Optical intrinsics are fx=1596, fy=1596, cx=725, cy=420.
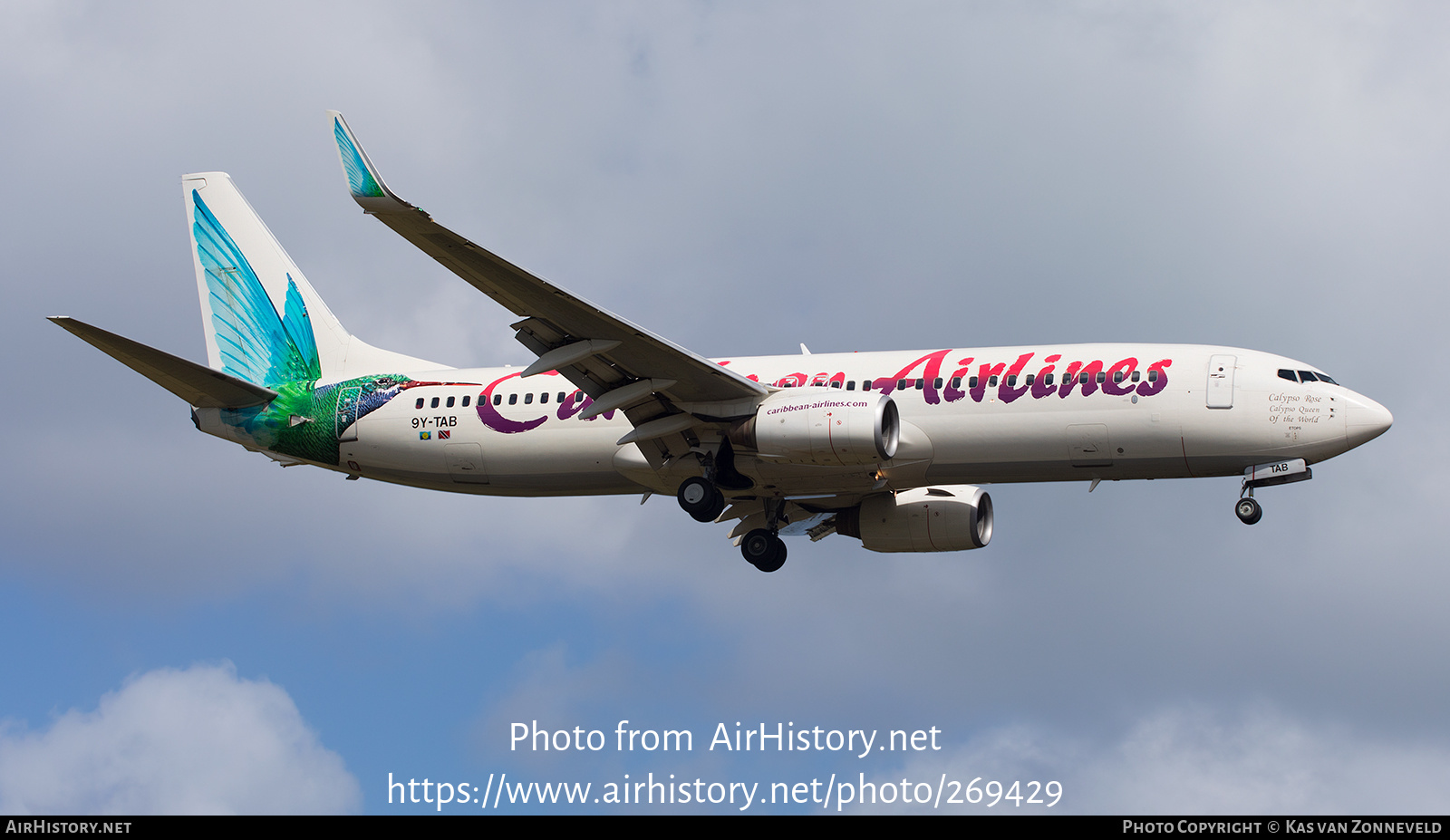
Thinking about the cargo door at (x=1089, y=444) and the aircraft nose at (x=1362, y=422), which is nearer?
the aircraft nose at (x=1362, y=422)

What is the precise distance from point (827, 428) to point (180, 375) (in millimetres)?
16846

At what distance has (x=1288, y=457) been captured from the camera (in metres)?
36.4

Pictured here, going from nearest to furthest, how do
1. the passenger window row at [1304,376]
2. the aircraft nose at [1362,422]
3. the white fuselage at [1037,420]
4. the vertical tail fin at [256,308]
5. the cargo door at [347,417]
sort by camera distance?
the aircraft nose at [1362,422]
the white fuselage at [1037,420]
the passenger window row at [1304,376]
the cargo door at [347,417]
the vertical tail fin at [256,308]

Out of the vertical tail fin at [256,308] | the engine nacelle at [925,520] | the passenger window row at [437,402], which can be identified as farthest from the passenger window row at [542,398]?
the engine nacelle at [925,520]

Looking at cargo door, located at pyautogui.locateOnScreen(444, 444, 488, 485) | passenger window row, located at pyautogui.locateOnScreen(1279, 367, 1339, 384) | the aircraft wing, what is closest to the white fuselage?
passenger window row, located at pyautogui.locateOnScreen(1279, 367, 1339, 384)

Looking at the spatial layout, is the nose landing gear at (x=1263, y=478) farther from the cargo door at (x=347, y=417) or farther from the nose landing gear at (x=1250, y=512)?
the cargo door at (x=347, y=417)

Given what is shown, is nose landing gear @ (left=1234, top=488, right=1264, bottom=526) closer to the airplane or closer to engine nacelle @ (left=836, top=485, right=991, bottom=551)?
the airplane

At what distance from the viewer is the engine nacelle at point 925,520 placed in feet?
140

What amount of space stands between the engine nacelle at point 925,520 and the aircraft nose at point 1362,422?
10.1 meters

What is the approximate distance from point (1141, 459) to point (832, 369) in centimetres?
770

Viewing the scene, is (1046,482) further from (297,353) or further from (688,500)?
(297,353)

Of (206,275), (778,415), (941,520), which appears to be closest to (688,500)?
(778,415)

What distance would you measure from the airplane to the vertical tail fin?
5.3 inches

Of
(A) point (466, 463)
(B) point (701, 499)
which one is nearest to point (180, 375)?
(A) point (466, 463)
